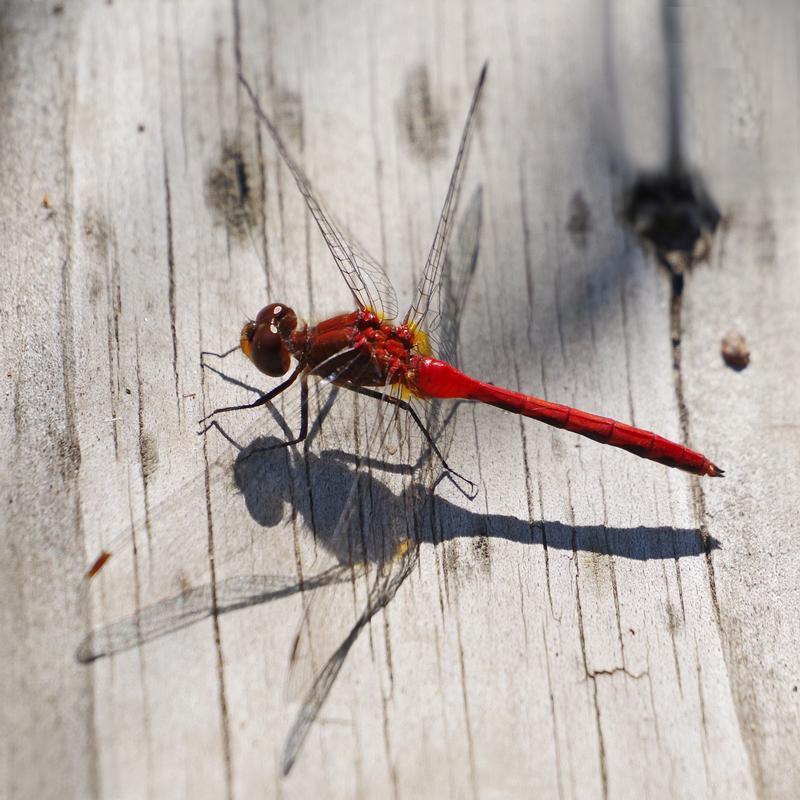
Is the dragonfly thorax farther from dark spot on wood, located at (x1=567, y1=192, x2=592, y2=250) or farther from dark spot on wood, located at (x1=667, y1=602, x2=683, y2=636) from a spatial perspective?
dark spot on wood, located at (x1=667, y1=602, x2=683, y2=636)

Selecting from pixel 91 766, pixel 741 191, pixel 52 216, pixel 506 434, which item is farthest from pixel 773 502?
pixel 52 216

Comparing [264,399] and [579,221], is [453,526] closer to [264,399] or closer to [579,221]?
[264,399]

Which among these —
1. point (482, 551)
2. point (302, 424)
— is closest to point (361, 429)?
point (302, 424)

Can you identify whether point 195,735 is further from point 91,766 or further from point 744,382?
point 744,382

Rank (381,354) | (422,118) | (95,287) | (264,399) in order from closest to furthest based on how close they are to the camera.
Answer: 1. (95,287)
2. (264,399)
3. (381,354)
4. (422,118)

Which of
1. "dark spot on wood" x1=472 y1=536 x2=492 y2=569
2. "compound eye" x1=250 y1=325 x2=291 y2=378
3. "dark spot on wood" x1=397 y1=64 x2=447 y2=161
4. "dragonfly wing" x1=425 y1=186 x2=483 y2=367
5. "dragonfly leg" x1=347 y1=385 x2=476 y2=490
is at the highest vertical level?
"dark spot on wood" x1=397 y1=64 x2=447 y2=161

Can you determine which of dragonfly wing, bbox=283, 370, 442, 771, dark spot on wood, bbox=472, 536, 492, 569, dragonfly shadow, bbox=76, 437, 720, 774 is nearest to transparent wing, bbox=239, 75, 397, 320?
dragonfly wing, bbox=283, 370, 442, 771
